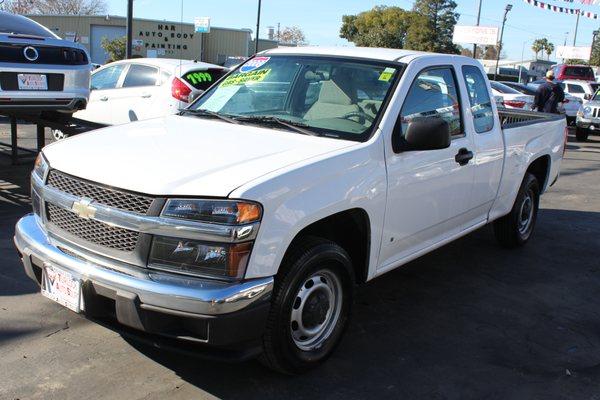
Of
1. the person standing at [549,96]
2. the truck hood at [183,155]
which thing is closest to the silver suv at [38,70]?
the truck hood at [183,155]

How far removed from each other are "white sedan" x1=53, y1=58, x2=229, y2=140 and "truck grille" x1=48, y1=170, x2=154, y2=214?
20.4ft

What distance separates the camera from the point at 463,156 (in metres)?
4.51

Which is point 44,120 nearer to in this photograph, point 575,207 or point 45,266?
point 45,266

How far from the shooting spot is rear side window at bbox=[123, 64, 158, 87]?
984 centimetres

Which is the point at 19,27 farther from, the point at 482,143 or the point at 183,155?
the point at 482,143

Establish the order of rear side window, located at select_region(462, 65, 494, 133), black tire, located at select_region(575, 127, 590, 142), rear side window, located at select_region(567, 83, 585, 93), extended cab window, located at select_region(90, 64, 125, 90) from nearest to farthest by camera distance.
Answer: rear side window, located at select_region(462, 65, 494, 133) → extended cab window, located at select_region(90, 64, 125, 90) → black tire, located at select_region(575, 127, 590, 142) → rear side window, located at select_region(567, 83, 585, 93)

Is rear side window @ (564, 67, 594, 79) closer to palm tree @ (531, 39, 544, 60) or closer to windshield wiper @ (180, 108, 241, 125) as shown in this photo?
windshield wiper @ (180, 108, 241, 125)

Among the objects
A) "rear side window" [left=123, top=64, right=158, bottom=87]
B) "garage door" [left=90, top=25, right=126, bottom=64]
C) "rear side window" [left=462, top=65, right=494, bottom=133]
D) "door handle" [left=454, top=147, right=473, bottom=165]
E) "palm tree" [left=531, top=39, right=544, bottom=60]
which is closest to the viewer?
"door handle" [left=454, top=147, right=473, bottom=165]

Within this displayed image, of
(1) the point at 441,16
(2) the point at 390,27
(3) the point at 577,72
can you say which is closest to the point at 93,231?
(3) the point at 577,72

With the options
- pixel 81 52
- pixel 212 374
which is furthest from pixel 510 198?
pixel 81 52

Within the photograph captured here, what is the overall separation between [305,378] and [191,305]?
1.01 m

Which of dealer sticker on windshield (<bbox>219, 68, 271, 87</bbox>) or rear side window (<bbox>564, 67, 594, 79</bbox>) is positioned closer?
dealer sticker on windshield (<bbox>219, 68, 271, 87</bbox>)

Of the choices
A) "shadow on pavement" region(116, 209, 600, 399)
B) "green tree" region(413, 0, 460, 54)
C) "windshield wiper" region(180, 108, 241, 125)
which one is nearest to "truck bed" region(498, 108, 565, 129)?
"shadow on pavement" region(116, 209, 600, 399)

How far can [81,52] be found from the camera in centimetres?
729
